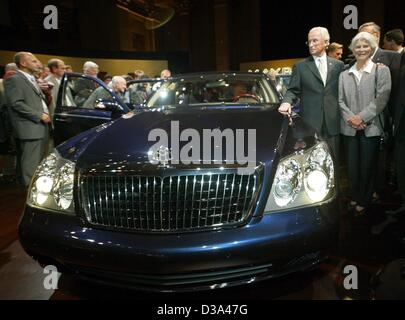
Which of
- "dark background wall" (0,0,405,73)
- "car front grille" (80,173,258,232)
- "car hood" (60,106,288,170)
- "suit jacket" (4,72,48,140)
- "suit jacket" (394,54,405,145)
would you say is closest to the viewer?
"car front grille" (80,173,258,232)

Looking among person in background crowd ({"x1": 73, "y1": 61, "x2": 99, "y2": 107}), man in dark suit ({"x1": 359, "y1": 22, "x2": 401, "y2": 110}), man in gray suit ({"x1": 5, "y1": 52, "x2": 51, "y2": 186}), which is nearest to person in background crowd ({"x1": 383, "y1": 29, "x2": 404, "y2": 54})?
man in dark suit ({"x1": 359, "y1": 22, "x2": 401, "y2": 110})

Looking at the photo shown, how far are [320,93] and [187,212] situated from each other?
2.21 meters

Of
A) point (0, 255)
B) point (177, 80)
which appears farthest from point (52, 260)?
point (177, 80)

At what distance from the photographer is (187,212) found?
→ 1884 mm

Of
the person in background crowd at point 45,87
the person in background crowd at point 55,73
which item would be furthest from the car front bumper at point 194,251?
the person in background crowd at point 55,73

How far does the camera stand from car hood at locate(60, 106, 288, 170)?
2.06m

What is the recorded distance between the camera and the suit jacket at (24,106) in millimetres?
4320

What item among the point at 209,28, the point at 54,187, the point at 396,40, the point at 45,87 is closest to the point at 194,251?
the point at 54,187

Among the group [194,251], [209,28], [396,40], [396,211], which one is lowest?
[396,211]

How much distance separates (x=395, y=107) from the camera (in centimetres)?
326

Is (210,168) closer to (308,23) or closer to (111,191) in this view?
(111,191)

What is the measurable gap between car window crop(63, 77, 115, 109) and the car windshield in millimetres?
1174

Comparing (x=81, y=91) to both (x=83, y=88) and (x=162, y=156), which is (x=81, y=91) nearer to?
(x=83, y=88)

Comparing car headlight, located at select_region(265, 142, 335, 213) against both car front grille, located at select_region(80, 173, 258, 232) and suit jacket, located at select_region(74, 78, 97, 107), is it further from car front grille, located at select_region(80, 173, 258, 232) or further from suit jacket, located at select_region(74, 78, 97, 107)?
suit jacket, located at select_region(74, 78, 97, 107)
